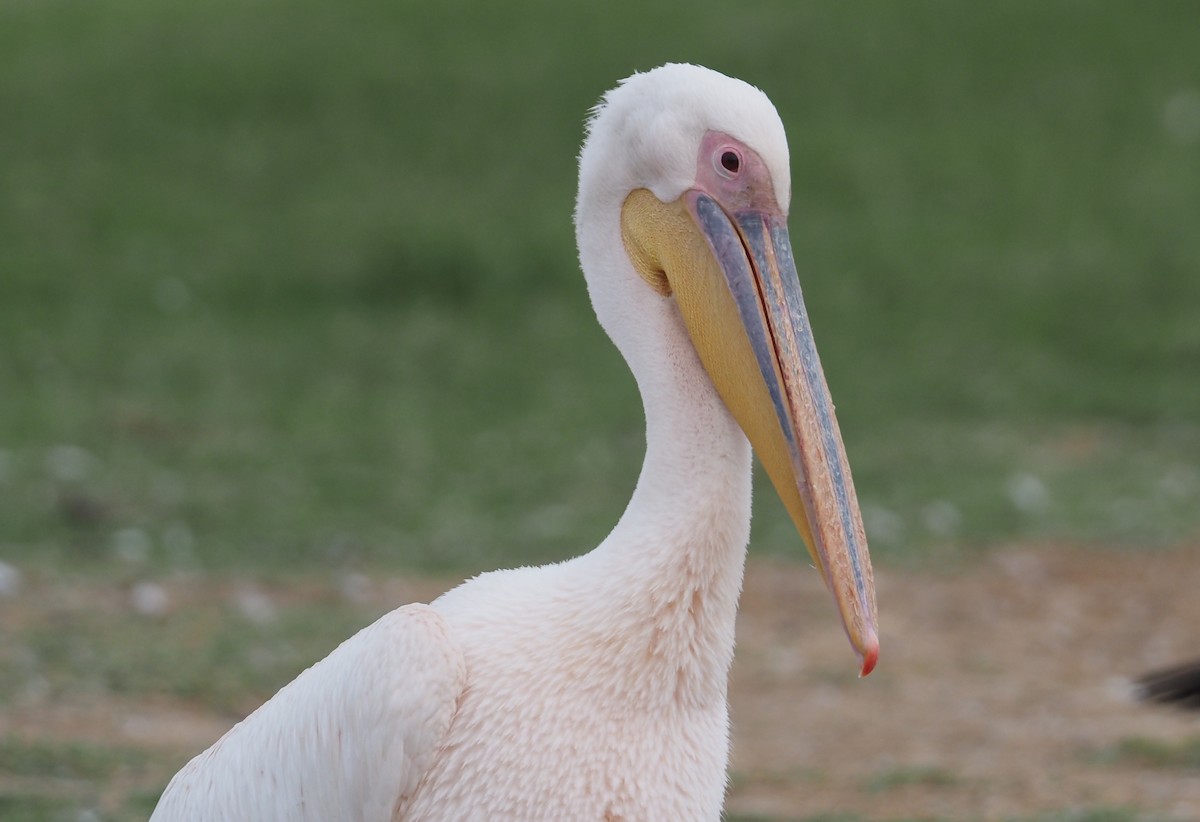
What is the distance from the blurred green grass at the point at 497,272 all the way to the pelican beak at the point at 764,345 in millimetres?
4065

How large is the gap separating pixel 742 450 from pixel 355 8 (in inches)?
450

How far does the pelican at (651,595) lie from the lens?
279 cm

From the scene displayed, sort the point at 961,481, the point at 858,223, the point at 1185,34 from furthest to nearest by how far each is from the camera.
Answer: the point at 1185,34 → the point at 858,223 → the point at 961,481

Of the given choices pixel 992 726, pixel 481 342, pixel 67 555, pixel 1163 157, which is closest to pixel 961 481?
pixel 992 726

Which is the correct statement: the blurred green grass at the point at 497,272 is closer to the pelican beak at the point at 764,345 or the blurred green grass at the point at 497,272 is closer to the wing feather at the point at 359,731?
the wing feather at the point at 359,731

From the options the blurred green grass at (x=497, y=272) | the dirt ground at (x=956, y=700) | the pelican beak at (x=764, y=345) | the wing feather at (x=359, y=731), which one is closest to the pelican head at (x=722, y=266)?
the pelican beak at (x=764, y=345)

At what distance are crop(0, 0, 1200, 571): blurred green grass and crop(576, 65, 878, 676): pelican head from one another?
4.02 metres

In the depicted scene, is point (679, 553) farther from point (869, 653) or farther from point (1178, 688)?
point (1178, 688)

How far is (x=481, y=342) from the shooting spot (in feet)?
32.6

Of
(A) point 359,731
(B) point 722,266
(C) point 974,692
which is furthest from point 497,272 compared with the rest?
(A) point 359,731

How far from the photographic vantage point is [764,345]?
2.83 m

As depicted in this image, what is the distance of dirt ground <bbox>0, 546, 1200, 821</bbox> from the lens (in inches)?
201

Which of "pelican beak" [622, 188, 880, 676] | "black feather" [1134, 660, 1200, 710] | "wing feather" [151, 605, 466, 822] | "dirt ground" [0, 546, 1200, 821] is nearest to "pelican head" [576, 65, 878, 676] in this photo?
"pelican beak" [622, 188, 880, 676]

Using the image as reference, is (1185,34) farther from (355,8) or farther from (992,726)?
(992,726)
